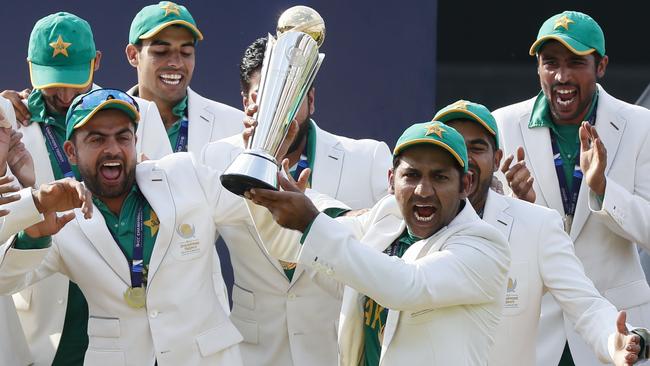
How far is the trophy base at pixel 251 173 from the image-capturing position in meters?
4.77

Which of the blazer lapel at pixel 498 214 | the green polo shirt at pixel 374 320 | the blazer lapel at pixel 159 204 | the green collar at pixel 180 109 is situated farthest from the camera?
the green collar at pixel 180 109

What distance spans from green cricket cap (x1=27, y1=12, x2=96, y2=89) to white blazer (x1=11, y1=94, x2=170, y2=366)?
0.20m

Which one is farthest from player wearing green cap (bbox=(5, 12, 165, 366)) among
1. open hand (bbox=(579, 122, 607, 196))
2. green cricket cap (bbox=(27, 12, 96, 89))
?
open hand (bbox=(579, 122, 607, 196))

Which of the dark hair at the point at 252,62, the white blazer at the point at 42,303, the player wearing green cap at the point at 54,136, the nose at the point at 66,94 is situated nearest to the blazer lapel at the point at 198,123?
the player wearing green cap at the point at 54,136

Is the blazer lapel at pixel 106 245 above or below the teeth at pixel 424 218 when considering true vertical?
below

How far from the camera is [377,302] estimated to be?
16.7ft

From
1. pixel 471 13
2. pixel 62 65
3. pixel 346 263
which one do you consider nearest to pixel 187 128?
pixel 62 65

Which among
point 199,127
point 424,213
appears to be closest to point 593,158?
point 424,213

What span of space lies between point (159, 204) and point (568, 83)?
5.85ft

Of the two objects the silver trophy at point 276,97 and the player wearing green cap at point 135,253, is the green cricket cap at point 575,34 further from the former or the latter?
the silver trophy at point 276,97

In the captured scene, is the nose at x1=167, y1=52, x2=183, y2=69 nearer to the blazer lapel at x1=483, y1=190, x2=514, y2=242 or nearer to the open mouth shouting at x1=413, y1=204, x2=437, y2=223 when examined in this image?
the blazer lapel at x1=483, y1=190, x2=514, y2=242

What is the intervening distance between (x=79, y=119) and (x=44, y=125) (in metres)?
0.71

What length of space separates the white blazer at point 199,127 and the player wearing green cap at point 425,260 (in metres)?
1.38

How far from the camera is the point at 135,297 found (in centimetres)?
584
